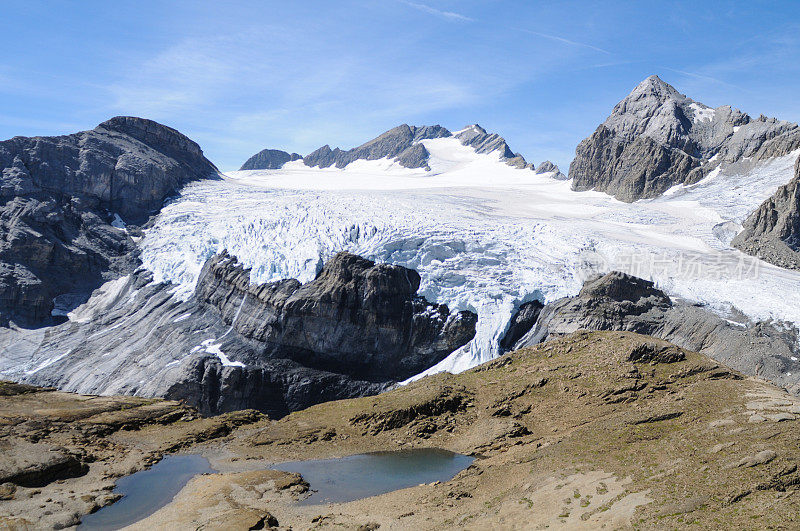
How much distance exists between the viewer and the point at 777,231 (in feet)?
235

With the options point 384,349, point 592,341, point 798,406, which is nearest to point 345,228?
point 384,349

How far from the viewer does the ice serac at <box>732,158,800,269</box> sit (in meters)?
69.1

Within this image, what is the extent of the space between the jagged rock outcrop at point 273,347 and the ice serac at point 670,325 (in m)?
9.92

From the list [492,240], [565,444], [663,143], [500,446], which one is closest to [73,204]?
[492,240]

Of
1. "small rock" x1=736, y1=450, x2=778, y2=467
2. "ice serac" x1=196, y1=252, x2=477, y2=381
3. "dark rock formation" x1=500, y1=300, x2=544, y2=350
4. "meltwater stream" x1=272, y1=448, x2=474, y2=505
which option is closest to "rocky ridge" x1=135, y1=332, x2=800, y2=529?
"small rock" x1=736, y1=450, x2=778, y2=467

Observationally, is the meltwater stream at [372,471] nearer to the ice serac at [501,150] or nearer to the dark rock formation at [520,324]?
the dark rock formation at [520,324]

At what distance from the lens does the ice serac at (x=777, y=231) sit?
227 feet

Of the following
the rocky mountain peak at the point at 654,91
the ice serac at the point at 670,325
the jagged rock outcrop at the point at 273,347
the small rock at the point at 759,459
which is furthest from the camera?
the rocky mountain peak at the point at 654,91

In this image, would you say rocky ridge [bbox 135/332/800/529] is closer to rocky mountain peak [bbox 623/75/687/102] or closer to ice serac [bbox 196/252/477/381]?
ice serac [bbox 196/252/477/381]

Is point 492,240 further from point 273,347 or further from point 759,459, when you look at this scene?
point 759,459

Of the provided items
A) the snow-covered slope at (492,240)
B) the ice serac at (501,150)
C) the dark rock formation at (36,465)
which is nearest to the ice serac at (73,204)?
the snow-covered slope at (492,240)

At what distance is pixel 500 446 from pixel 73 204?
77.9 m

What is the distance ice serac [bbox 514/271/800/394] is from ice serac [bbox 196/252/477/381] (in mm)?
8736

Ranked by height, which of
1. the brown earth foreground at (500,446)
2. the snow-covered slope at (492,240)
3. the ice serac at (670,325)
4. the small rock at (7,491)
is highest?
the snow-covered slope at (492,240)
